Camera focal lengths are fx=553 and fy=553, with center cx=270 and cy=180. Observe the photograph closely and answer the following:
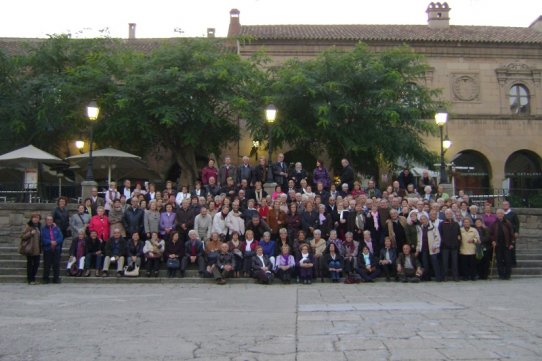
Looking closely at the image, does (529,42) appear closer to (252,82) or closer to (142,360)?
(252,82)

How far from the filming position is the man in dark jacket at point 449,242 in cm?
1438

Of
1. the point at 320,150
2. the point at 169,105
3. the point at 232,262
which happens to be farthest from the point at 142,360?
the point at 320,150

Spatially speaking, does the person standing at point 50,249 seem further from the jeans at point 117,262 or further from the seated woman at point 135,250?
the seated woman at point 135,250

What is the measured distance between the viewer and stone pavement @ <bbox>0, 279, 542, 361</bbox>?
602 cm

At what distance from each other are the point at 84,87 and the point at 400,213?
14668mm

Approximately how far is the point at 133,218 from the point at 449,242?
27.8 ft

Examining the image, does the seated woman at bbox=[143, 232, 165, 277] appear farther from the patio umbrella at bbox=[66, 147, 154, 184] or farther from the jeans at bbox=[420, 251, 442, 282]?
the patio umbrella at bbox=[66, 147, 154, 184]

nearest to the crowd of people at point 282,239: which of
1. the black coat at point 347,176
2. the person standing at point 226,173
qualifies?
the person standing at point 226,173

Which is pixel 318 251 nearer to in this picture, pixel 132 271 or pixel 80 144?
pixel 132 271

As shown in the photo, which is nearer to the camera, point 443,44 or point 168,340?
point 168,340

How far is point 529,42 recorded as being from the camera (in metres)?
32.1

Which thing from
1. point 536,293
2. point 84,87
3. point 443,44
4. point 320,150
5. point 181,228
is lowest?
point 536,293

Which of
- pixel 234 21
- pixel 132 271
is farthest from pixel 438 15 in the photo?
pixel 132 271

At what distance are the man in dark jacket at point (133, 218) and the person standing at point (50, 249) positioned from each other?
177cm
